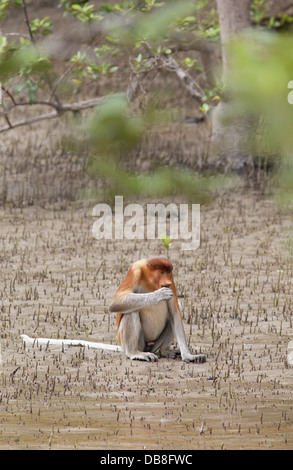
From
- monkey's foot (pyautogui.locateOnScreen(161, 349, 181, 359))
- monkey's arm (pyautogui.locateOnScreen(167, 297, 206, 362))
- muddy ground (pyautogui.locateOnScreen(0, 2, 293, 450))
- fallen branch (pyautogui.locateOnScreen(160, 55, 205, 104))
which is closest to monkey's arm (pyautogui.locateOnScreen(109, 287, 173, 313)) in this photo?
monkey's arm (pyautogui.locateOnScreen(167, 297, 206, 362))

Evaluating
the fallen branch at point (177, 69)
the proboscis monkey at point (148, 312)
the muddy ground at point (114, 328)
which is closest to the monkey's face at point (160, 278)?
the proboscis monkey at point (148, 312)

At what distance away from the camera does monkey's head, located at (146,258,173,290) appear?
616 centimetres

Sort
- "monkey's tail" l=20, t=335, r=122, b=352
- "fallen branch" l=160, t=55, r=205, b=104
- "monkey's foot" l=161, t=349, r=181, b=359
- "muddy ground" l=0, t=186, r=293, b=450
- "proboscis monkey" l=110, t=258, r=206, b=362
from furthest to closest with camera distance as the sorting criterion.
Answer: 1. "monkey's tail" l=20, t=335, r=122, b=352
2. "monkey's foot" l=161, t=349, r=181, b=359
3. "proboscis monkey" l=110, t=258, r=206, b=362
4. "muddy ground" l=0, t=186, r=293, b=450
5. "fallen branch" l=160, t=55, r=205, b=104

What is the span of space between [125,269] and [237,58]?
871 centimetres

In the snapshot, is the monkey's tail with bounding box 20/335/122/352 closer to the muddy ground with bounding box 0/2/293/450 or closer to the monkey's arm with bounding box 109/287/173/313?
the muddy ground with bounding box 0/2/293/450

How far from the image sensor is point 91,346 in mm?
6754

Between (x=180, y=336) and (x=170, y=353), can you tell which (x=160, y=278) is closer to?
(x=180, y=336)

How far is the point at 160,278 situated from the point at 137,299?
261 mm

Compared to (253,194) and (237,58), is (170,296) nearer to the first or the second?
(237,58)

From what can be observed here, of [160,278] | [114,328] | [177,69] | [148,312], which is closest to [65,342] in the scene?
[114,328]

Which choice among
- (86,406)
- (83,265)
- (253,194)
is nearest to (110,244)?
(83,265)

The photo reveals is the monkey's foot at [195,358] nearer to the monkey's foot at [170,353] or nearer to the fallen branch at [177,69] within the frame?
the monkey's foot at [170,353]

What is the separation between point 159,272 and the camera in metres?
6.23

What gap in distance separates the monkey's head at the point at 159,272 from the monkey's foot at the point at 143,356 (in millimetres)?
561
